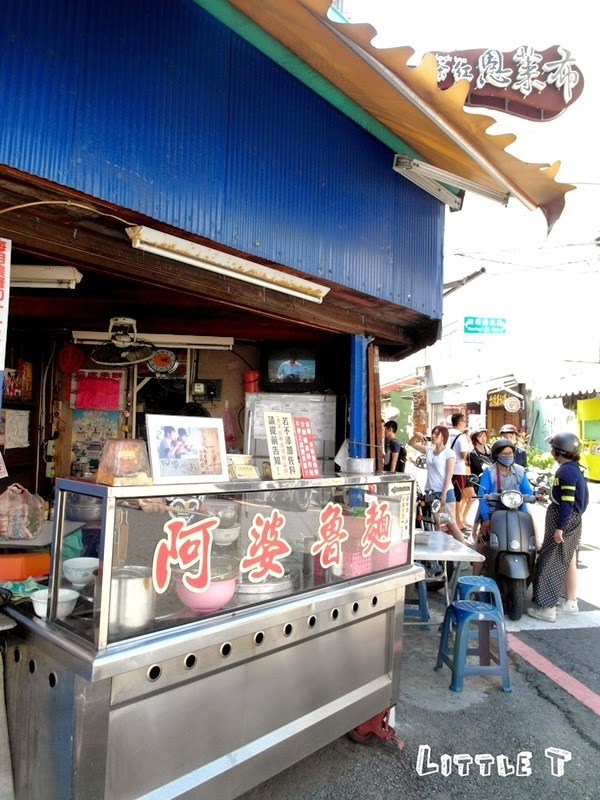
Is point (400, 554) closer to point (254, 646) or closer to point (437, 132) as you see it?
point (254, 646)

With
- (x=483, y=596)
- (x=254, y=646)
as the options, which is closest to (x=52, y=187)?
(x=254, y=646)

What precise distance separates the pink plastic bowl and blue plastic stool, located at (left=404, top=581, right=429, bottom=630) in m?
3.12

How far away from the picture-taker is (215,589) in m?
2.51

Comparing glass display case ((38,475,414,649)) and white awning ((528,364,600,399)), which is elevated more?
white awning ((528,364,600,399))

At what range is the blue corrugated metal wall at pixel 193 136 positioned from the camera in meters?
2.51

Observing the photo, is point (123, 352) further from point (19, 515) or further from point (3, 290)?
point (3, 290)

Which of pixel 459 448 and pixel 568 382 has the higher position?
pixel 568 382

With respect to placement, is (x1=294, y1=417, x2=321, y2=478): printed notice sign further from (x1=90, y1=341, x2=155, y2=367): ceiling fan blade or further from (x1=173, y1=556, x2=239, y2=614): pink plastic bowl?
(x1=90, y1=341, x2=155, y2=367): ceiling fan blade

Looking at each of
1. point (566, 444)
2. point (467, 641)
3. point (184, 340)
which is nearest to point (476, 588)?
point (467, 641)

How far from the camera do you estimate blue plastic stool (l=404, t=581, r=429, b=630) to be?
524cm

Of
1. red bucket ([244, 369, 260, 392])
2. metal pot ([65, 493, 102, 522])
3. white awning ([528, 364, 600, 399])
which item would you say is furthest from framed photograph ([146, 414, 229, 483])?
white awning ([528, 364, 600, 399])

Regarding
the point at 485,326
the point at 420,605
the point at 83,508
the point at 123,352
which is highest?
the point at 485,326

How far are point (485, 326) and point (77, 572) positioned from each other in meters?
14.7

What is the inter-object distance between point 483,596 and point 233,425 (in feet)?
10.8
